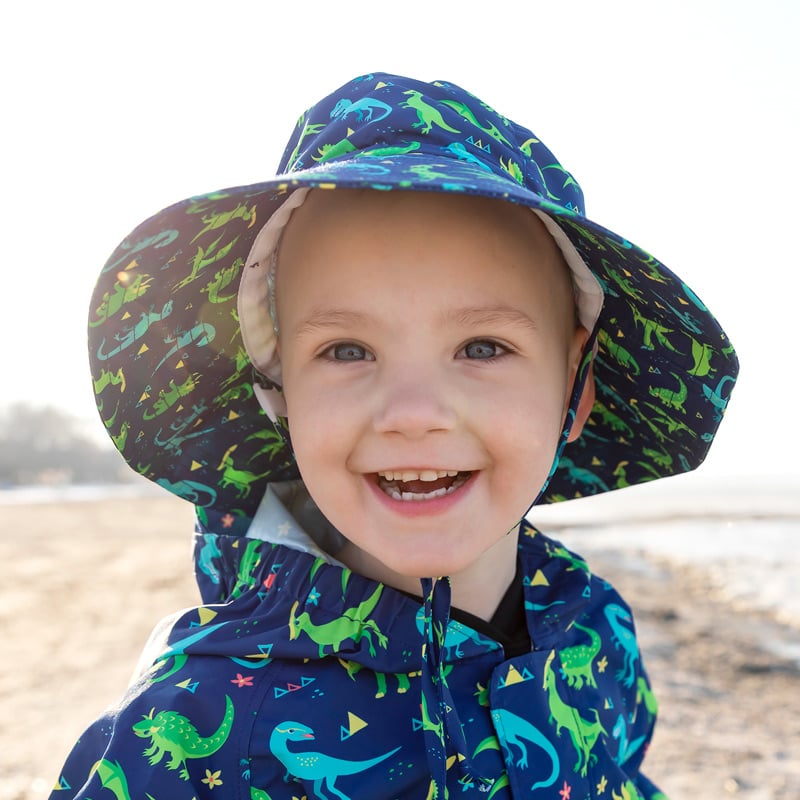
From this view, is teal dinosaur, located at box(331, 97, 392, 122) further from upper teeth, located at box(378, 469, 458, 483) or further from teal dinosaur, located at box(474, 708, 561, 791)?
teal dinosaur, located at box(474, 708, 561, 791)

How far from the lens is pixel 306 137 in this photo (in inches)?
63.5

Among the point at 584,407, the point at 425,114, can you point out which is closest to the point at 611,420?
the point at 584,407

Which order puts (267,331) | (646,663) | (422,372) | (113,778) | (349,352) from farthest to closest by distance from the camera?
(646,663) < (267,331) < (349,352) < (422,372) < (113,778)

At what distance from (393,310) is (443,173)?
26 cm

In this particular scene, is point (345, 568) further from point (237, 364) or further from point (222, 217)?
point (222, 217)

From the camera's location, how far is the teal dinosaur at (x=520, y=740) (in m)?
1.49

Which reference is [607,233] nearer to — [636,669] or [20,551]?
[636,669]

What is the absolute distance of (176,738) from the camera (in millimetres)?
1344

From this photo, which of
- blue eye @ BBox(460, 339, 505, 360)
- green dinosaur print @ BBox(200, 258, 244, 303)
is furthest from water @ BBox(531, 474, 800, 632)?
green dinosaur print @ BBox(200, 258, 244, 303)

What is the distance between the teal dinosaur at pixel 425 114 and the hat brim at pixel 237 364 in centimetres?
13

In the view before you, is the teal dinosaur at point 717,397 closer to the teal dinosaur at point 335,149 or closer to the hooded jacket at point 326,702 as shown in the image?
the hooded jacket at point 326,702

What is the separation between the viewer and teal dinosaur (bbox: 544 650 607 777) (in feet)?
5.30

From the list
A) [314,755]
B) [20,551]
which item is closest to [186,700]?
[314,755]

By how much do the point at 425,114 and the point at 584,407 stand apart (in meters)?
0.79
